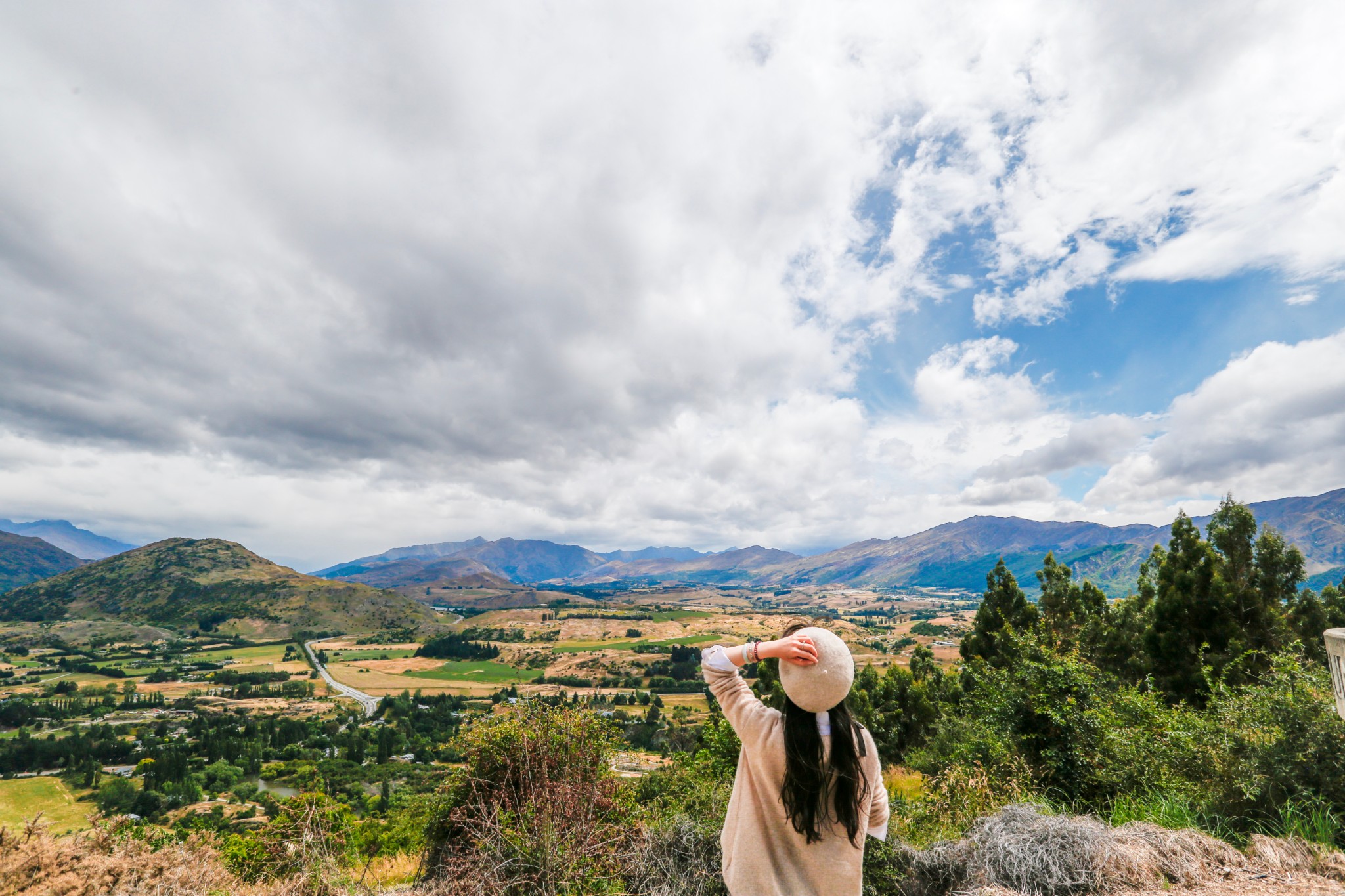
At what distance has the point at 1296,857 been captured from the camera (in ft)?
17.2

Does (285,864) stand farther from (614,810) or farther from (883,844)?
(883,844)

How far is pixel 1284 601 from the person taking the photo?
48.9 ft

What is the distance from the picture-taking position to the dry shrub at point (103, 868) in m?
5.38

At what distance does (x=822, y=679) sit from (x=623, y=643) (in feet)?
539

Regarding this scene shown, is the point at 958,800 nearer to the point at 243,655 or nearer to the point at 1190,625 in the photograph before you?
the point at 1190,625

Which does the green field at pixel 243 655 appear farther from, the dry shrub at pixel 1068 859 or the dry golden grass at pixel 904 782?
the dry shrub at pixel 1068 859

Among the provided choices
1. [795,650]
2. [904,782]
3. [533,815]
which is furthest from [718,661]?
[904,782]

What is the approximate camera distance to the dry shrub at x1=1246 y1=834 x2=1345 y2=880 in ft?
16.7

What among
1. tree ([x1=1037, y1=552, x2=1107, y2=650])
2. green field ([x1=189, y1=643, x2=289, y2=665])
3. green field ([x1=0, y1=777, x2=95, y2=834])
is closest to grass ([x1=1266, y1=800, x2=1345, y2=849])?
tree ([x1=1037, y1=552, x2=1107, y2=650])

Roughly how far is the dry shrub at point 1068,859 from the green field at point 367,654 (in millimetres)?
164215

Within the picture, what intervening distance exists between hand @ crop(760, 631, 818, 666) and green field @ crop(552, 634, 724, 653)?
480ft

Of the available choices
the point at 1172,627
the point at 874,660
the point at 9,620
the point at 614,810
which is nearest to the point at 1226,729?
the point at 614,810

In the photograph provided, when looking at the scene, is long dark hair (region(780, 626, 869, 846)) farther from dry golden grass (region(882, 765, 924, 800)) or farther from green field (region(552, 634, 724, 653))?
green field (region(552, 634, 724, 653))

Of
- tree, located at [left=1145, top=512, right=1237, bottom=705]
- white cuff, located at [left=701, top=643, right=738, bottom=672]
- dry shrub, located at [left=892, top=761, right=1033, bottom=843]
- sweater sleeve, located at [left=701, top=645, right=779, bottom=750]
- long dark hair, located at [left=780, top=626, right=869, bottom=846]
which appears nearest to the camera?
long dark hair, located at [left=780, top=626, right=869, bottom=846]
